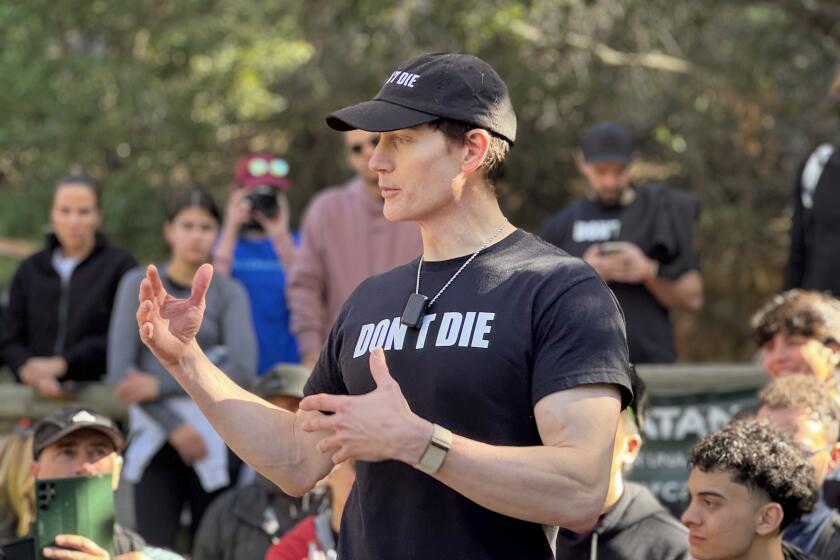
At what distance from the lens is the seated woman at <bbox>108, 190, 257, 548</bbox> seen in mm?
5969

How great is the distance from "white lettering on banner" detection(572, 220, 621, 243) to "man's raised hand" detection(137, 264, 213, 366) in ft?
12.6

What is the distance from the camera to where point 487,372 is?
2645 millimetres

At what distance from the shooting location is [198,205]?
20.7 ft

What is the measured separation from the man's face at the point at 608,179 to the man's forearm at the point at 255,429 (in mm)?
3824

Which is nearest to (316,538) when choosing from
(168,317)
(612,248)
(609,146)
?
(168,317)

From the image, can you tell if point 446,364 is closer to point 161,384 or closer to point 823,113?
point 161,384

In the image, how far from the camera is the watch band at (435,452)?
7.93 feet

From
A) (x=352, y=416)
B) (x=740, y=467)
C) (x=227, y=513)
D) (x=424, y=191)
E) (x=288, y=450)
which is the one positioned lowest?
(x=227, y=513)

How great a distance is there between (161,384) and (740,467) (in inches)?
118

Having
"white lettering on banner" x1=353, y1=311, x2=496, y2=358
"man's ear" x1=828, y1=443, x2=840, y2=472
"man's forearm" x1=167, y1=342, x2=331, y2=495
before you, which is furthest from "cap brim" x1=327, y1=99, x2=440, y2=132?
"man's ear" x1=828, y1=443, x2=840, y2=472

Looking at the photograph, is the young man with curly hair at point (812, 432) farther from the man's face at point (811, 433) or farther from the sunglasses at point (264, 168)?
the sunglasses at point (264, 168)

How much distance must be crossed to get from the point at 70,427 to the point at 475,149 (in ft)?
7.09

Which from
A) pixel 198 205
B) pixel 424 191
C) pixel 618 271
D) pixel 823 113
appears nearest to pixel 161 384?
pixel 198 205

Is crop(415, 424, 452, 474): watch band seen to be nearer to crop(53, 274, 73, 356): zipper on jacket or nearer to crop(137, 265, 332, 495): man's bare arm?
Result: crop(137, 265, 332, 495): man's bare arm
